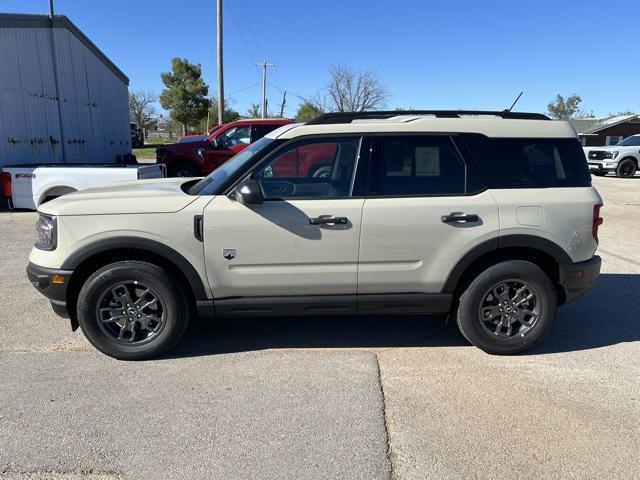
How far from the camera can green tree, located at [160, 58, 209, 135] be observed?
45.5 meters

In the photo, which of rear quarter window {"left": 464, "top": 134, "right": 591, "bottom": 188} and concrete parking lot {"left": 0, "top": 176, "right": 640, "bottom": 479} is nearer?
concrete parking lot {"left": 0, "top": 176, "right": 640, "bottom": 479}

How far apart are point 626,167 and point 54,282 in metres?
24.0

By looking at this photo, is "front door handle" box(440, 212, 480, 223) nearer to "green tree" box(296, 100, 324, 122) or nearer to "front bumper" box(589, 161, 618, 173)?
"front bumper" box(589, 161, 618, 173)

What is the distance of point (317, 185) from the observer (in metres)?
4.21

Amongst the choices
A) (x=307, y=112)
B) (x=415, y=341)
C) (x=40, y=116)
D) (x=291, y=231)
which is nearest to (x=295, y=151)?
(x=291, y=231)

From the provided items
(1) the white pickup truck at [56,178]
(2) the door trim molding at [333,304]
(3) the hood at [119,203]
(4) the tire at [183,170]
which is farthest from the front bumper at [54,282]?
(4) the tire at [183,170]

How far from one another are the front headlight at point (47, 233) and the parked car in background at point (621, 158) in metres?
23.4

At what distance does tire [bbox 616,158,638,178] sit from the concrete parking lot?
20.0 metres

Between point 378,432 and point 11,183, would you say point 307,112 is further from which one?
point 378,432

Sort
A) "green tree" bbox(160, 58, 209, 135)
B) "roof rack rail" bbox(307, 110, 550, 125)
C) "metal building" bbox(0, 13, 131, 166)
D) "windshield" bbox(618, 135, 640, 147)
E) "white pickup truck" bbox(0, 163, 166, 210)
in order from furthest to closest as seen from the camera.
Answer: "green tree" bbox(160, 58, 209, 135) → "windshield" bbox(618, 135, 640, 147) → "metal building" bbox(0, 13, 131, 166) → "white pickup truck" bbox(0, 163, 166, 210) → "roof rack rail" bbox(307, 110, 550, 125)

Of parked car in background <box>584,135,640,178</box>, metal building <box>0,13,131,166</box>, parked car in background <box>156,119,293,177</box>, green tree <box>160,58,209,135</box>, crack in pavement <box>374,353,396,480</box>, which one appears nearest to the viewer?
crack in pavement <box>374,353,396,480</box>

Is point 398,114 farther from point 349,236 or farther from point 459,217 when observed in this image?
point 349,236

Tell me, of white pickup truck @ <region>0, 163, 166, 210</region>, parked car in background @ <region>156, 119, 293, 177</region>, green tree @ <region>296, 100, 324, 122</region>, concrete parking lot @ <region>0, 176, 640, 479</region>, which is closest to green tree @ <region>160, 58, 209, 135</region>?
green tree @ <region>296, 100, 324, 122</region>

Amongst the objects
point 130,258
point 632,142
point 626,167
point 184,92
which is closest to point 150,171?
point 130,258
